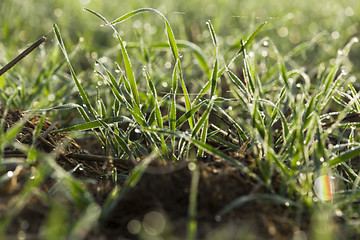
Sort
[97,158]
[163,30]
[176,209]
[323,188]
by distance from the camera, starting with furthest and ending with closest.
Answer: [163,30] < [97,158] < [323,188] < [176,209]

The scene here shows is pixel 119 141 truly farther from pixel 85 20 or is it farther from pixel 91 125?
pixel 85 20

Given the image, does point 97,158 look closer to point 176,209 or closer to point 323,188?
point 176,209

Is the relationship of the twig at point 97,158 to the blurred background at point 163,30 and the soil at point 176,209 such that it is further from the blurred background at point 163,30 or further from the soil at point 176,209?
the blurred background at point 163,30

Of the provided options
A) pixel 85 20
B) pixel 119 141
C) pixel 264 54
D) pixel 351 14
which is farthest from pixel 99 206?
pixel 351 14

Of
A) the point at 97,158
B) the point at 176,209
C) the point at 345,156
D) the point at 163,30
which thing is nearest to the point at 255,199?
the point at 176,209

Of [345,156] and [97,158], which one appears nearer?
[345,156]

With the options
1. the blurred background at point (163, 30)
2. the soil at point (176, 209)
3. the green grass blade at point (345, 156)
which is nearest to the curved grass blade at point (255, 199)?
the soil at point (176, 209)

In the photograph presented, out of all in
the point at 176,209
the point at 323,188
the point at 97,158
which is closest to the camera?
the point at 176,209

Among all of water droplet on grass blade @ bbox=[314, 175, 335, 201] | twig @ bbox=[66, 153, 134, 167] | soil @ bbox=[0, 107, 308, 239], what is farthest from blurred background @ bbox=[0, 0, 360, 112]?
water droplet on grass blade @ bbox=[314, 175, 335, 201]

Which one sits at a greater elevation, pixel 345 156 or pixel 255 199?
pixel 345 156
